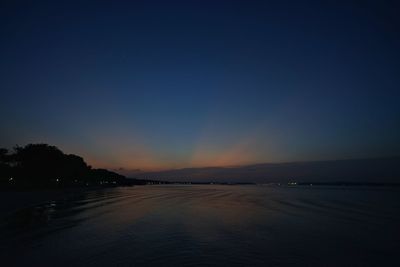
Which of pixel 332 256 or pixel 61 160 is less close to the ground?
pixel 61 160

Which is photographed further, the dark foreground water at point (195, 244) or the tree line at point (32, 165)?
the tree line at point (32, 165)

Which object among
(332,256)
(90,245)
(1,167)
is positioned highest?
(1,167)

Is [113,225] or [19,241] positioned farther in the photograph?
[113,225]

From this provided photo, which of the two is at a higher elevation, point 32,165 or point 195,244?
point 32,165

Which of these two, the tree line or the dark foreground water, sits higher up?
the tree line

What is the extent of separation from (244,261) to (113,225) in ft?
56.7

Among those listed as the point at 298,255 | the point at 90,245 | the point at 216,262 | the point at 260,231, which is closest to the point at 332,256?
the point at 298,255

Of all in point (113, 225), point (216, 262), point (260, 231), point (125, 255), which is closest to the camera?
point (216, 262)

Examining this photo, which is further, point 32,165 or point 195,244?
point 32,165

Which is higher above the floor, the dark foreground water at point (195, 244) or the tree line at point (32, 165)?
the tree line at point (32, 165)

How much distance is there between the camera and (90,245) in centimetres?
2122

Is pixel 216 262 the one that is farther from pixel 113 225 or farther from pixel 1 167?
pixel 1 167

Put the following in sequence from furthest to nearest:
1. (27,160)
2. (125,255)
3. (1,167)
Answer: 1. (27,160)
2. (1,167)
3. (125,255)

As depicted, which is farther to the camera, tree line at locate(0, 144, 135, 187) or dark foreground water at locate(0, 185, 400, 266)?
tree line at locate(0, 144, 135, 187)
